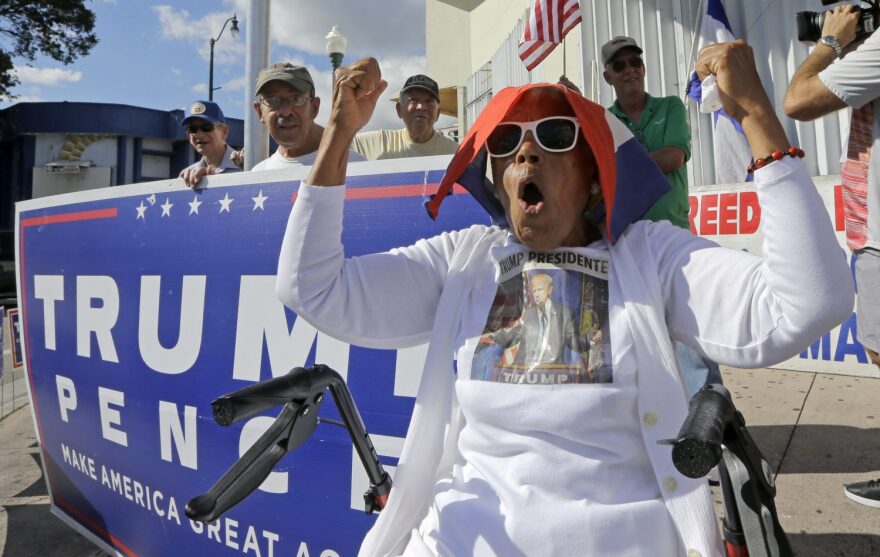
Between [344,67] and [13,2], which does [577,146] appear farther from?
[13,2]

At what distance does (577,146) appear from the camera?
1.39m

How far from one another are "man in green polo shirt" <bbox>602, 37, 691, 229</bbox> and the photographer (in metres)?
0.48

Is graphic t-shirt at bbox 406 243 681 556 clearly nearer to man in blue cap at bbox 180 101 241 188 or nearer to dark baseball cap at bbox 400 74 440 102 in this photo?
dark baseball cap at bbox 400 74 440 102

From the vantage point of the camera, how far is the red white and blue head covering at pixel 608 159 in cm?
133

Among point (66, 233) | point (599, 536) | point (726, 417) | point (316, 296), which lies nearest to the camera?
point (726, 417)

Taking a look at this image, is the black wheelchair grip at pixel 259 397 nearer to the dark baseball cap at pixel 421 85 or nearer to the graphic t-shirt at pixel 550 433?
Result: the graphic t-shirt at pixel 550 433

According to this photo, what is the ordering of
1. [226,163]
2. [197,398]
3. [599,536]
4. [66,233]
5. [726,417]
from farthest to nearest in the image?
[226,163] < [66,233] < [197,398] < [599,536] < [726,417]

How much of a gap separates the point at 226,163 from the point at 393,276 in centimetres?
232

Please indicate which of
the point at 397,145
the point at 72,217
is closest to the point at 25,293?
the point at 72,217

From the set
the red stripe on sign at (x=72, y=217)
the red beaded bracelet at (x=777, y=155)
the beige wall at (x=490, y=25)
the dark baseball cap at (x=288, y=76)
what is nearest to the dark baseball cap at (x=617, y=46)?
the dark baseball cap at (x=288, y=76)

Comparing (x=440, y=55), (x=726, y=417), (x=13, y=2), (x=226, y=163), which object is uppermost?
(x=13, y=2)

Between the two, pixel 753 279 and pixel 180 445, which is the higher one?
pixel 753 279

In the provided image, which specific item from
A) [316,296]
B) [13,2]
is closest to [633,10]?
[316,296]

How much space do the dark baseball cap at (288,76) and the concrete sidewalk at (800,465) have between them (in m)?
2.54
